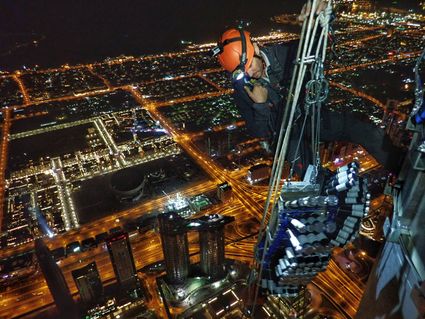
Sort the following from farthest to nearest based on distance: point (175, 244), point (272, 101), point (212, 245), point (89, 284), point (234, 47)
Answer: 1. point (212, 245)
2. point (89, 284)
3. point (175, 244)
4. point (272, 101)
5. point (234, 47)

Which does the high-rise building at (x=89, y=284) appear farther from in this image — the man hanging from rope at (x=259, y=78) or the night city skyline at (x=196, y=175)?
the man hanging from rope at (x=259, y=78)

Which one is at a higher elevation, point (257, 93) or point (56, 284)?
point (257, 93)

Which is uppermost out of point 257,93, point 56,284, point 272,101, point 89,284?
point 257,93

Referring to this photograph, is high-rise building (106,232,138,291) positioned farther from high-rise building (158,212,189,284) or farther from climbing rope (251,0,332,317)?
climbing rope (251,0,332,317)

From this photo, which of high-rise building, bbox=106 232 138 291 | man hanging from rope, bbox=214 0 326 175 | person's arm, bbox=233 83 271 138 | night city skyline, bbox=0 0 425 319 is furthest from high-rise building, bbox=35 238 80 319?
man hanging from rope, bbox=214 0 326 175

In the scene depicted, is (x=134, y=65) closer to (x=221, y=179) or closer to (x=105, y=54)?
(x=105, y=54)

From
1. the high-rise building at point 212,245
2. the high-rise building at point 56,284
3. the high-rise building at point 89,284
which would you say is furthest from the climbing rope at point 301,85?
the high-rise building at point 56,284

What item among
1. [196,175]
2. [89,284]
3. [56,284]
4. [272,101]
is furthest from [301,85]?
[196,175]

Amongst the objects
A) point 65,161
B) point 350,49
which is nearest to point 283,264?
point 65,161

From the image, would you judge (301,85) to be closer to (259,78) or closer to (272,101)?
(259,78)
